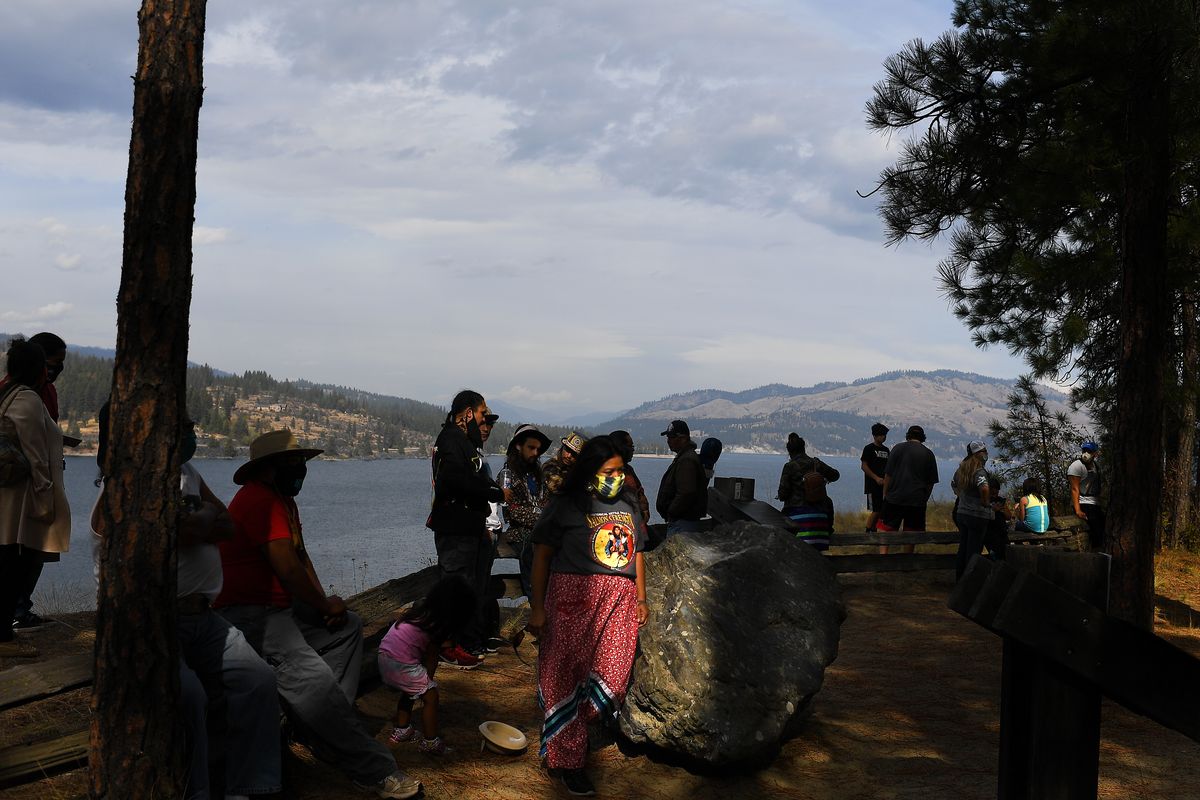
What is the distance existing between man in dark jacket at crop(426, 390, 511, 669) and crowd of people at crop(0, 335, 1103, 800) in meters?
0.01

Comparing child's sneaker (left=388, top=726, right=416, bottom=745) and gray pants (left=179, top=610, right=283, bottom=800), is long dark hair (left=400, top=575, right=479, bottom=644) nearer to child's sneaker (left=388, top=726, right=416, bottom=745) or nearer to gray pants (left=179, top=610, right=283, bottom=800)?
child's sneaker (left=388, top=726, right=416, bottom=745)

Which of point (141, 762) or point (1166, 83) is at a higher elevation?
point (1166, 83)

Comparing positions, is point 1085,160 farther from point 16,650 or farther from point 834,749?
point 16,650

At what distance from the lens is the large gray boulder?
5.56 metres

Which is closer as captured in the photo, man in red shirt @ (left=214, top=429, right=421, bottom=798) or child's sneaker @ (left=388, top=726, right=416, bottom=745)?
man in red shirt @ (left=214, top=429, right=421, bottom=798)

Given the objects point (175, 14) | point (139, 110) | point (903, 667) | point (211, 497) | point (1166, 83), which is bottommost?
point (903, 667)

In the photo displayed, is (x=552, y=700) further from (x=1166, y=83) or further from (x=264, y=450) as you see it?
(x=1166, y=83)

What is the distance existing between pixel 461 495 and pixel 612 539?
1970mm

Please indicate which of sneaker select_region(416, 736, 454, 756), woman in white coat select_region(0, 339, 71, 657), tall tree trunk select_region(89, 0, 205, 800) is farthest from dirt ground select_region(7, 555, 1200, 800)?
woman in white coat select_region(0, 339, 71, 657)

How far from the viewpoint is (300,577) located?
15.5ft

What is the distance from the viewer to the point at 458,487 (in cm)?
702

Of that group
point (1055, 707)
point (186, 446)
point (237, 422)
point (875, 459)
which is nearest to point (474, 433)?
point (186, 446)

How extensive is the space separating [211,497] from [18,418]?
2.23 meters

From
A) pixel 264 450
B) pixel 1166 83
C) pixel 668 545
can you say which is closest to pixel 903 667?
pixel 668 545
